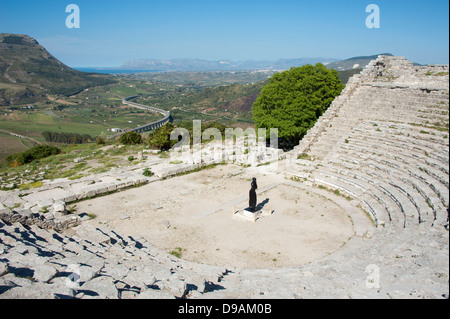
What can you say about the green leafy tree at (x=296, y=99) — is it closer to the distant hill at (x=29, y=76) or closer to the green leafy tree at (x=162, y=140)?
the green leafy tree at (x=162, y=140)

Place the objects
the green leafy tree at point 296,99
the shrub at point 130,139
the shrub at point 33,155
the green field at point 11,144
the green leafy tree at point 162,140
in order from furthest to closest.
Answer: the green field at point 11,144 < the shrub at point 130,139 < the shrub at point 33,155 < the green leafy tree at point 162,140 < the green leafy tree at point 296,99

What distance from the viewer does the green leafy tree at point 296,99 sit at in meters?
24.0

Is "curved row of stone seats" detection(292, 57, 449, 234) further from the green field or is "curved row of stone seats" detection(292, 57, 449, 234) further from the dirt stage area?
the green field

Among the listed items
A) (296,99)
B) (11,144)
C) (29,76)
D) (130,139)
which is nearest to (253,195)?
(296,99)

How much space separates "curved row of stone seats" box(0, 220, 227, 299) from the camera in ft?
20.3

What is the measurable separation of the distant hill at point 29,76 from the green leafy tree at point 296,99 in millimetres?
117348

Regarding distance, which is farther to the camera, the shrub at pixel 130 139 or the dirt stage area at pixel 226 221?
the shrub at pixel 130 139

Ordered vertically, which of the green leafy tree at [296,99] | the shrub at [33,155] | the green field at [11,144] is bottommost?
the green field at [11,144]

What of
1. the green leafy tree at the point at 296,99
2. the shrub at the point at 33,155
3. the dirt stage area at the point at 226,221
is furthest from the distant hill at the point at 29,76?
the dirt stage area at the point at 226,221

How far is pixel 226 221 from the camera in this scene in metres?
13.2

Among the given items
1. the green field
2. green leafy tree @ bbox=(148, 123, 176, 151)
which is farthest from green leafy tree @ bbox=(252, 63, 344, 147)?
the green field

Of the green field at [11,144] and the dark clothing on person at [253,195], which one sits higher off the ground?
the dark clothing on person at [253,195]

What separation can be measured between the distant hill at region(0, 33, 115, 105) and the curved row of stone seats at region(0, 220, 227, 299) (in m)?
124

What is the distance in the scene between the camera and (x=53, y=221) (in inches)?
470
